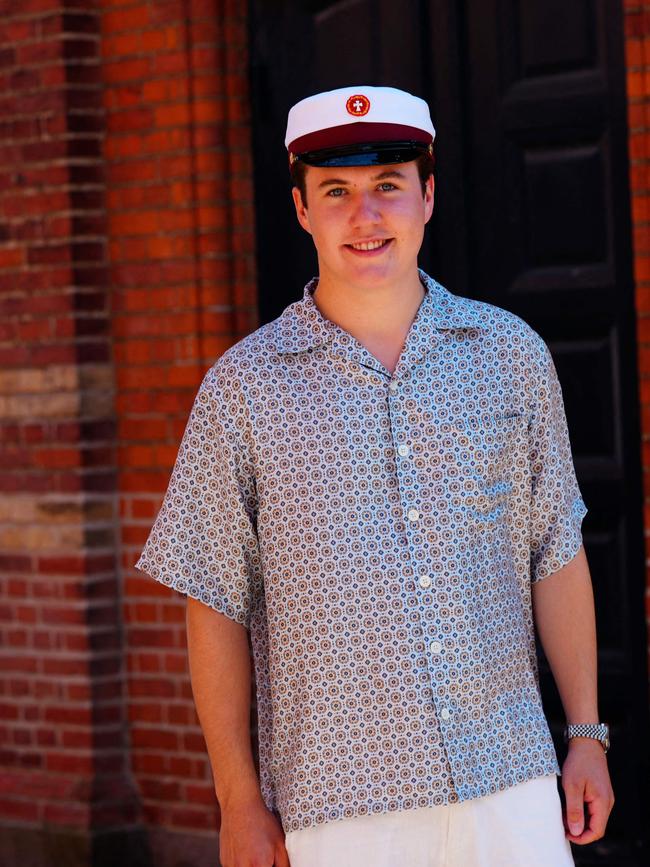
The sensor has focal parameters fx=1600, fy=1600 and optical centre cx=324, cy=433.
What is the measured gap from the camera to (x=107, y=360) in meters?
5.50

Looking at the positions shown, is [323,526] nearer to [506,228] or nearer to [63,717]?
[506,228]

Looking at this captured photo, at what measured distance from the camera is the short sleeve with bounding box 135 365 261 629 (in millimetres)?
2932

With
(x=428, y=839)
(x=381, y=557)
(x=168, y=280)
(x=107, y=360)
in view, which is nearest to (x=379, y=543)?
(x=381, y=557)

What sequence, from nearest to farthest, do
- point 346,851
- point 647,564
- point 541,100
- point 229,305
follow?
point 346,851, point 647,564, point 541,100, point 229,305

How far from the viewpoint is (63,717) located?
552 cm

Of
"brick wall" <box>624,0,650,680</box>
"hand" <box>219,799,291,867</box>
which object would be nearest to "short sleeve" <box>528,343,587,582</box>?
"hand" <box>219,799,291,867</box>

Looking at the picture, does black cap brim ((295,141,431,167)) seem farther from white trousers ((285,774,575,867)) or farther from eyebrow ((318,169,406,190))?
white trousers ((285,774,575,867))

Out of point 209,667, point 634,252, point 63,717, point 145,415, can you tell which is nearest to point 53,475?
point 145,415

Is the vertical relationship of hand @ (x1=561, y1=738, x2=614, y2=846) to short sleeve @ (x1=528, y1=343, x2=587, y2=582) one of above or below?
below

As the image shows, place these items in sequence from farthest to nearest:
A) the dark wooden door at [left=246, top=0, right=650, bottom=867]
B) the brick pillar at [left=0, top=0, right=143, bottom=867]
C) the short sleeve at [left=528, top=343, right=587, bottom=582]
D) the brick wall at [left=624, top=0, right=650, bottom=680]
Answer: the brick pillar at [left=0, top=0, right=143, bottom=867]
the dark wooden door at [left=246, top=0, right=650, bottom=867]
the brick wall at [left=624, top=0, right=650, bottom=680]
the short sleeve at [left=528, top=343, right=587, bottom=582]

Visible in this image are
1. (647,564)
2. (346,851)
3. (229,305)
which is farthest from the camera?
(229,305)

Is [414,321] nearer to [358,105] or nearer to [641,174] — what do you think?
[358,105]

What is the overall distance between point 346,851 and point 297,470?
2.22ft

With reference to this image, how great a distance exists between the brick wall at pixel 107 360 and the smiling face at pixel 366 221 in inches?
92.1
